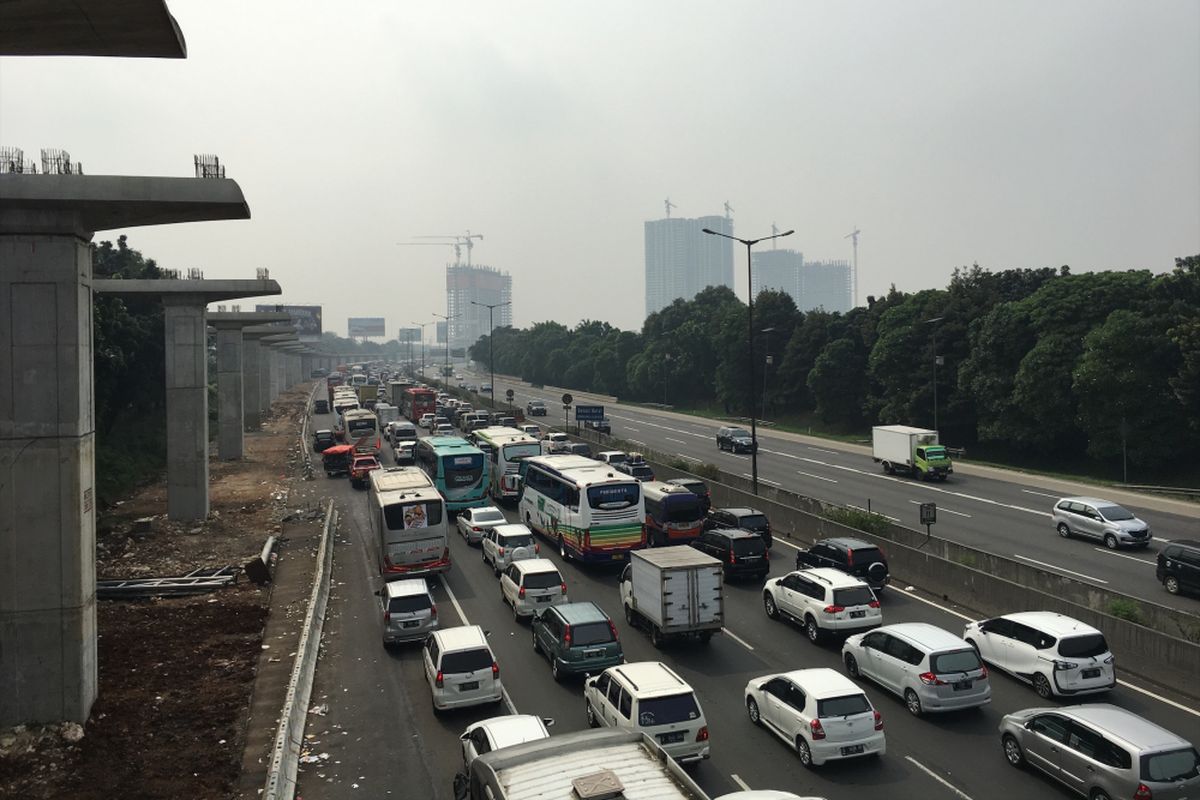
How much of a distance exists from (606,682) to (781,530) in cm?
2010

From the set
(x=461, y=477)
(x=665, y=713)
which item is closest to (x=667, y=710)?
(x=665, y=713)

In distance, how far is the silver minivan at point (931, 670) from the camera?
1681cm

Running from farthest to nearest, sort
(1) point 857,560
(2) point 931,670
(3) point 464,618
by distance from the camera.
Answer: (1) point 857,560, (3) point 464,618, (2) point 931,670

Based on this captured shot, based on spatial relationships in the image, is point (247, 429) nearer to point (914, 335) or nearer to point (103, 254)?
point (103, 254)

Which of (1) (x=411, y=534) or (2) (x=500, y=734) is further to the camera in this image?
(1) (x=411, y=534)

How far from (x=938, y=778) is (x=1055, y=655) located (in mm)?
5115

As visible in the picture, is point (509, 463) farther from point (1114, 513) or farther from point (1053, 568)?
point (1114, 513)

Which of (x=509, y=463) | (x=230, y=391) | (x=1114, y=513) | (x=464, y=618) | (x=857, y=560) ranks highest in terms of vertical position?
(x=230, y=391)

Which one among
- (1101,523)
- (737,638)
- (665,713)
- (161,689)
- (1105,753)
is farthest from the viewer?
(1101,523)

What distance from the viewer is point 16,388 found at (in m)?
17.3

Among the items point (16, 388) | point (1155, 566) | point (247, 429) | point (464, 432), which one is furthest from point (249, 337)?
point (1155, 566)

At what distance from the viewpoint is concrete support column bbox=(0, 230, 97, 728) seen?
17.2 m

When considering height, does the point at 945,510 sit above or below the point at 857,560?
below

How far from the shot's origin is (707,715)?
17250 mm
